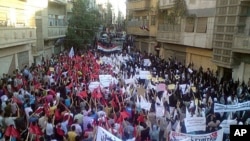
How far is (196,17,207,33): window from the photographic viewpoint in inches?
917

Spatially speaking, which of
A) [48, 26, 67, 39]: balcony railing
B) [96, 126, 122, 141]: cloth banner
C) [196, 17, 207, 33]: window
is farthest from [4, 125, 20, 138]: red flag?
[48, 26, 67, 39]: balcony railing

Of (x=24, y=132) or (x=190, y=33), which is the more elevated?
(x=190, y=33)

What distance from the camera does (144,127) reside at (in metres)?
8.48

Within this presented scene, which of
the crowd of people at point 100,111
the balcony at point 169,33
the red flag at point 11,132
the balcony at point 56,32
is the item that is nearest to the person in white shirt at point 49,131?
the crowd of people at point 100,111

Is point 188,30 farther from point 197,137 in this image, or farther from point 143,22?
point 197,137

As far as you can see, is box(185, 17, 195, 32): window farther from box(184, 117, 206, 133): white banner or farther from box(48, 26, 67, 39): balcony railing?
box(184, 117, 206, 133): white banner

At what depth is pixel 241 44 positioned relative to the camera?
58.7ft

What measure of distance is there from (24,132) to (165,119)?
3.71 m

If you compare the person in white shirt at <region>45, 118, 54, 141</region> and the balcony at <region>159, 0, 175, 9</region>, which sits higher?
the balcony at <region>159, 0, 175, 9</region>

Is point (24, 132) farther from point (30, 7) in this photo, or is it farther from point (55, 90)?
point (30, 7)

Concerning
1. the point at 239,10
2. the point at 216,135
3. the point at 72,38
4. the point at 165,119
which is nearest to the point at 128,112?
the point at 165,119

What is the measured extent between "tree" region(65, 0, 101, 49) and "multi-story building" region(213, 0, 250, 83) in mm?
16282

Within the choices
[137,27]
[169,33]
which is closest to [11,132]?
[169,33]

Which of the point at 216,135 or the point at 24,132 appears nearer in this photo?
the point at 216,135
